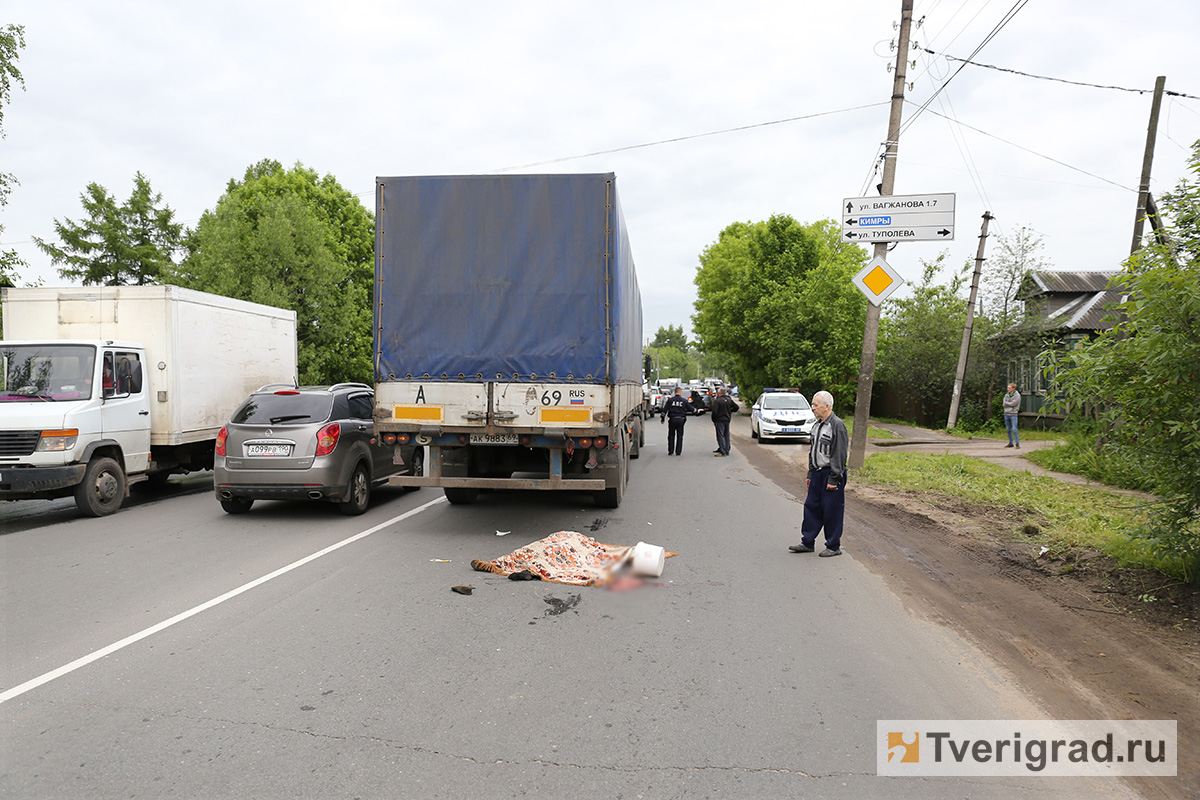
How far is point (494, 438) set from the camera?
800cm

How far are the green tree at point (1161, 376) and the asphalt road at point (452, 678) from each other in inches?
86.1

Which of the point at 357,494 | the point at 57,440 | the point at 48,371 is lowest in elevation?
the point at 357,494

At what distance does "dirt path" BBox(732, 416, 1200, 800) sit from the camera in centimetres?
399

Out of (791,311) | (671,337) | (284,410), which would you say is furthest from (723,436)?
(671,337)

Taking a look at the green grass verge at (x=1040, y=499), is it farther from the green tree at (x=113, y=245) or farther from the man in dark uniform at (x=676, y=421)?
the green tree at (x=113, y=245)

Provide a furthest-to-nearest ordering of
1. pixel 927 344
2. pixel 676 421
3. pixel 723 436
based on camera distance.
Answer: pixel 927 344 → pixel 676 421 → pixel 723 436

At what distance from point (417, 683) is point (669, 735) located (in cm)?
150

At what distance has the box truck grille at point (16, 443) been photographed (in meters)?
9.10

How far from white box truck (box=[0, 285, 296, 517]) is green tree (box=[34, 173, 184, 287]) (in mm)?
34596

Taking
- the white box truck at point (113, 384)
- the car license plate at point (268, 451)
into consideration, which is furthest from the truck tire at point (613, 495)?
the white box truck at point (113, 384)

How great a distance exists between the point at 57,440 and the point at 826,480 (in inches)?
371

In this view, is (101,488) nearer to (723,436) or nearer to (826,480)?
(826,480)

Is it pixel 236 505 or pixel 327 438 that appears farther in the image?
pixel 236 505

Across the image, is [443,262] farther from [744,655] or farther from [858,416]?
[858,416]
